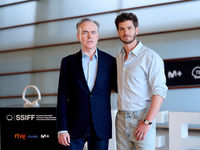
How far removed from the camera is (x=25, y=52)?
6.75 metres

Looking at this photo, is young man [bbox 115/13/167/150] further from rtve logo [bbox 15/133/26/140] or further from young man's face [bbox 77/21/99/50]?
rtve logo [bbox 15/133/26/140]

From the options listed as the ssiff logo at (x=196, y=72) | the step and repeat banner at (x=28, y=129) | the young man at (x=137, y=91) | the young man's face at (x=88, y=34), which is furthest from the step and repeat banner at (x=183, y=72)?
the young man's face at (x=88, y=34)

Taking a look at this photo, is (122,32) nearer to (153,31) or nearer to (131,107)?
(131,107)

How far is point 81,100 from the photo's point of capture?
4.88ft

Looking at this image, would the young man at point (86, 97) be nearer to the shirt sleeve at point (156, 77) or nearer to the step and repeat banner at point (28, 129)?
the shirt sleeve at point (156, 77)

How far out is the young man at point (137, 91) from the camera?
1439 millimetres

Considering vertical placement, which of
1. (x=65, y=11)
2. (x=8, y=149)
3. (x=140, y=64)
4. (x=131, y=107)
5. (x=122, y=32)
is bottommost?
(x=8, y=149)

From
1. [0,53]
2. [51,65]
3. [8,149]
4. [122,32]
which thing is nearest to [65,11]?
[51,65]

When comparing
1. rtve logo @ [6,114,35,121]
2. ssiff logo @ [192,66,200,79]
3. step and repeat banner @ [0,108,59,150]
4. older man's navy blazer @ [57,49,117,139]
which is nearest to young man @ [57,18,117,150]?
older man's navy blazer @ [57,49,117,139]

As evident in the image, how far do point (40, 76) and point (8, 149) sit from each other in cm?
394

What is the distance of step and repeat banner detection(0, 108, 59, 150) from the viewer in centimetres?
254

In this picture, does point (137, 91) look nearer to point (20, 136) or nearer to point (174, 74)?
point (20, 136)

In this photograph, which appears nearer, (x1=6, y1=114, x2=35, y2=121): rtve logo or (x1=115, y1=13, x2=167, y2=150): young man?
(x1=115, y1=13, x2=167, y2=150): young man

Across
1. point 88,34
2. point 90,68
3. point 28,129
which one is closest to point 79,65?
point 90,68
